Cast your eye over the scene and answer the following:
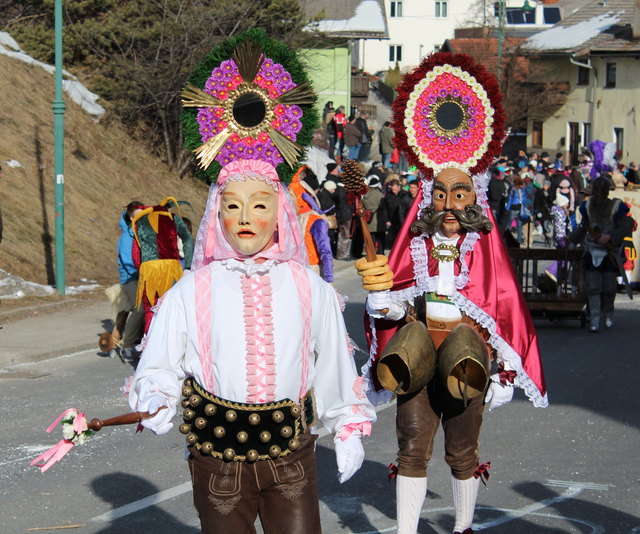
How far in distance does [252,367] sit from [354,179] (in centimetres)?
144

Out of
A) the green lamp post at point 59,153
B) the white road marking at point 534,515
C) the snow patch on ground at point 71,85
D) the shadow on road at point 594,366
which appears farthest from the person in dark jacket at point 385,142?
the white road marking at point 534,515

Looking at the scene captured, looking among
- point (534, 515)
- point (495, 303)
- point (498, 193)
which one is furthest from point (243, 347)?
point (498, 193)

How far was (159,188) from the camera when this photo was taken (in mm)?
25797

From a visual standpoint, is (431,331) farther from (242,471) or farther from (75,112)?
(75,112)

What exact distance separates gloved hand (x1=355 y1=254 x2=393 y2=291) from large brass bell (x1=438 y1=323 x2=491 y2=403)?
0.47 meters

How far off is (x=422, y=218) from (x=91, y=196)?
16.8 m

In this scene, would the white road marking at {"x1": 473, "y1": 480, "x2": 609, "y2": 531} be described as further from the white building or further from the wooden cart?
the white building

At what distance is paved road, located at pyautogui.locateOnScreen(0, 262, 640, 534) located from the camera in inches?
272

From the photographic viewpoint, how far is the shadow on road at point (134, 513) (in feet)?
21.9

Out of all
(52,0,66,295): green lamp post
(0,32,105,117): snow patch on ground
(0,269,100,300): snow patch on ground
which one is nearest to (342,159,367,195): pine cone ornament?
(0,269,100,300): snow patch on ground

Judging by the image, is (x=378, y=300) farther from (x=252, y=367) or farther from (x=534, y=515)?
(x=534, y=515)

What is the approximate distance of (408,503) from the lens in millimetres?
6176

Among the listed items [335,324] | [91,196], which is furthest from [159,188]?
[335,324]

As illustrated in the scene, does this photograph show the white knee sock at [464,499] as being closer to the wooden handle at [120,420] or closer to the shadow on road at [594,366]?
the wooden handle at [120,420]
